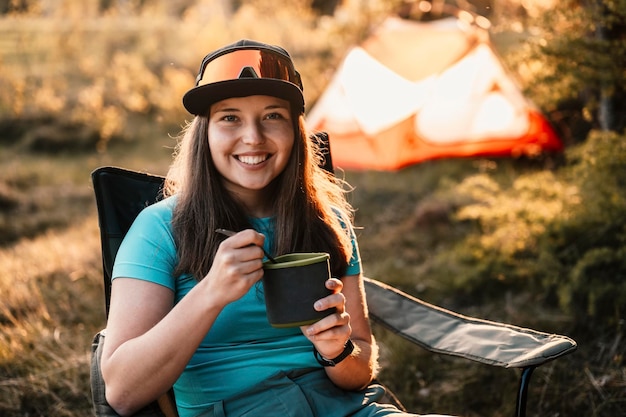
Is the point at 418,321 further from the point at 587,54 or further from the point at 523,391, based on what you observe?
the point at 587,54

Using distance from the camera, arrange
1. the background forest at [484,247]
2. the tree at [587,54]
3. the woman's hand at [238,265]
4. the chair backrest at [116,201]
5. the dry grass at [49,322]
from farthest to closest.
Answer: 1. the tree at [587,54]
2. the background forest at [484,247]
3. the dry grass at [49,322]
4. the chair backrest at [116,201]
5. the woman's hand at [238,265]

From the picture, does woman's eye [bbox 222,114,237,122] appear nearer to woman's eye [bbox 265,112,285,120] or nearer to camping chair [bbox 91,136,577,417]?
woman's eye [bbox 265,112,285,120]

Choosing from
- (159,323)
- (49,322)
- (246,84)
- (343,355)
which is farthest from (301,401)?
(49,322)

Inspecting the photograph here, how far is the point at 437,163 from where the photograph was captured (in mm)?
6328

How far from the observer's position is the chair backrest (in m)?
2.09

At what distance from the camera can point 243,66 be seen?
1792 millimetres

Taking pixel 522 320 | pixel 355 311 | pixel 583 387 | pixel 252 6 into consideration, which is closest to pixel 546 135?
pixel 522 320

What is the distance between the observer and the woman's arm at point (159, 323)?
4.80 feet

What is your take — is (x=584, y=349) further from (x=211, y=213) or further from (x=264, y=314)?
(x=211, y=213)

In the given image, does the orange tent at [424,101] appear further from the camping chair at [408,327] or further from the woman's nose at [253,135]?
the woman's nose at [253,135]

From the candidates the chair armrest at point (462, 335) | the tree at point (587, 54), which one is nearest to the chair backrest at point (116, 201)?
the chair armrest at point (462, 335)

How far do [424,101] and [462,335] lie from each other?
173 inches

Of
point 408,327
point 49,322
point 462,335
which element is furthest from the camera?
point 49,322

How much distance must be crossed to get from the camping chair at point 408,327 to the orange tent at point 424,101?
3.88 m
